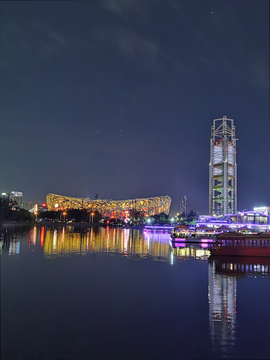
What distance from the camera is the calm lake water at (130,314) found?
7059mm

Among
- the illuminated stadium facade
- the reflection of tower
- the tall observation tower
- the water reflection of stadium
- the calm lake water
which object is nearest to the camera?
the calm lake water

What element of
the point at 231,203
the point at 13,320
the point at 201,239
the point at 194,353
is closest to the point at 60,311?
the point at 13,320

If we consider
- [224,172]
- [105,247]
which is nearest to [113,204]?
[224,172]

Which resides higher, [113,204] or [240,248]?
[113,204]

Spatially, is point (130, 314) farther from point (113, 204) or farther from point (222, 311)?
point (113, 204)

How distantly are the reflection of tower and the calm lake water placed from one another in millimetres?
26

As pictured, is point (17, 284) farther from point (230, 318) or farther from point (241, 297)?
point (241, 297)

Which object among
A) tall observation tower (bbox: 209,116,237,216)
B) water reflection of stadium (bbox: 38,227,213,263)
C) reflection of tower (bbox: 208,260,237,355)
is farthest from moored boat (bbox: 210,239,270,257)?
tall observation tower (bbox: 209,116,237,216)

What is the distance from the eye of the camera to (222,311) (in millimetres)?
9875

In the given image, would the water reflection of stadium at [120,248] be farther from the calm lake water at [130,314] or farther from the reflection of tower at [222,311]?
the reflection of tower at [222,311]

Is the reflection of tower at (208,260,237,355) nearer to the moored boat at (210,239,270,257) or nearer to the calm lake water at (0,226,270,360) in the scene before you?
the calm lake water at (0,226,270,360)

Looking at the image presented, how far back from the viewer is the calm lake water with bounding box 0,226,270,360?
23.2 ft

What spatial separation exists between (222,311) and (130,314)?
307cm

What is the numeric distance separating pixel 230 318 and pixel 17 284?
7411 mm
